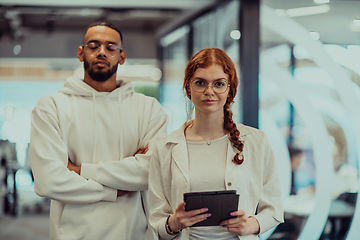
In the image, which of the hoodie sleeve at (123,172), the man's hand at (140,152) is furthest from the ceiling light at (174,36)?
the hoodie sleeve at (123,172)

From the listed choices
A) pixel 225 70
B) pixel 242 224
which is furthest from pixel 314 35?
pixel 242 224

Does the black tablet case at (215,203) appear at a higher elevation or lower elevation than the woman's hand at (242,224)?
higher

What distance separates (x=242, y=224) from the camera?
1489 mm

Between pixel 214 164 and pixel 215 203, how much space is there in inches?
9.2

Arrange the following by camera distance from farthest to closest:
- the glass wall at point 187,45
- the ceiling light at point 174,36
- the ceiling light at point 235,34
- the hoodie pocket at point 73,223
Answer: the ceiling light at point 174,36 < the glass wall at point 187,45 < the ceiling light at point 235,34 < the hoodie pocket at point 73,223

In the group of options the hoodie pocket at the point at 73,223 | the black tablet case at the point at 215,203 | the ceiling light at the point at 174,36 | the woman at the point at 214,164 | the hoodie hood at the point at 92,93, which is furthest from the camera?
the ceiling light at the point at 174,36

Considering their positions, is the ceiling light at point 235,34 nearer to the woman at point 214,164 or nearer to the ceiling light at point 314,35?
the ceiling light at point 314,35

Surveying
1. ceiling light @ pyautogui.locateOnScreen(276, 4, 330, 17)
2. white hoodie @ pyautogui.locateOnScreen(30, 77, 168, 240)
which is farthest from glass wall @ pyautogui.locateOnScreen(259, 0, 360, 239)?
white hoodie @ pyautogui.locateOnScreen(30, 77, 168, 240)

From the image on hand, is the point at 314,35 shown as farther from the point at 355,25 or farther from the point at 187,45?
the point at 187,45

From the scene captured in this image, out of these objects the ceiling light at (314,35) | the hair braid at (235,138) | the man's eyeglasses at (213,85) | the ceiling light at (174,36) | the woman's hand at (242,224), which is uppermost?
the ceiling light at (174,36)

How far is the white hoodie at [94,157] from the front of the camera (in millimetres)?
1864

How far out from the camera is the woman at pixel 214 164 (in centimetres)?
154

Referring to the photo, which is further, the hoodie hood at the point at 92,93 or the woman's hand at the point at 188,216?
the hoodie hood at the point at 92,93

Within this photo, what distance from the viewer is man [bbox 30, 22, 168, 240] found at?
1874 millimetres
